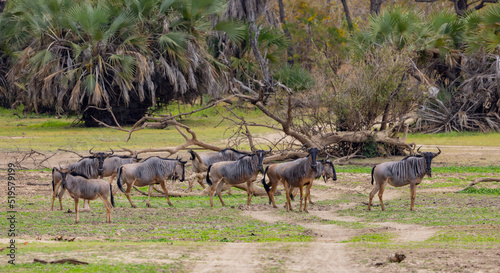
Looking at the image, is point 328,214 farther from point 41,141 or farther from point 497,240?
point 41,141

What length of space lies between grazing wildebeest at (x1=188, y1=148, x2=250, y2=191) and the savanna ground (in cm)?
88

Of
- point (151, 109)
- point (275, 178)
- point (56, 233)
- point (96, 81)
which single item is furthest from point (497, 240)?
point (151, 109)

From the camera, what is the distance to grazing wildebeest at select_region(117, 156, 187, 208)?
13383 millimetres

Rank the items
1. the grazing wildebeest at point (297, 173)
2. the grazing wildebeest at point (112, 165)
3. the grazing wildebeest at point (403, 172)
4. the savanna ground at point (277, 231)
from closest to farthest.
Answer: the savanna ground at point (277, 231) < the grazing wildebeest at point (297, 173) < the grazing wildebeest at point (403, 172) < the grazing wildebeest at point (112, 165)

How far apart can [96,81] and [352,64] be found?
36.2 feet

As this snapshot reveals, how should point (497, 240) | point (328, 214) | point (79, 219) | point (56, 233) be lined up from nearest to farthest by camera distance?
1. point (497, 240)
2. point (56, 233)
3. point (79, 219)
4. point (328, 214)

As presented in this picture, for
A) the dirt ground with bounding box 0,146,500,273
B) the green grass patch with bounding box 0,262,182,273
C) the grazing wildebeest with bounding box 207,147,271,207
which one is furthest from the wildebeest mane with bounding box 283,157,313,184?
the green grass patch with bounding box 0,262,182,273

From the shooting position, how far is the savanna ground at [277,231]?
8.31m

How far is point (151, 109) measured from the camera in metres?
33.5

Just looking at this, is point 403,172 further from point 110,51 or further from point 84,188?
point 110,51

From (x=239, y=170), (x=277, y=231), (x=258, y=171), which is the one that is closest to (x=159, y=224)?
(x=277, y=231)

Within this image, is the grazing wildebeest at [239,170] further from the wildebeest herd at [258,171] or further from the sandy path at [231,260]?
the sandy path at [231,260]

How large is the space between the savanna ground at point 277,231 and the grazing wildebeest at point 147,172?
1.88ft

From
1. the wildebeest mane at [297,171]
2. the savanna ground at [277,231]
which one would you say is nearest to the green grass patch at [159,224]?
the savanna ground at [277,231]
